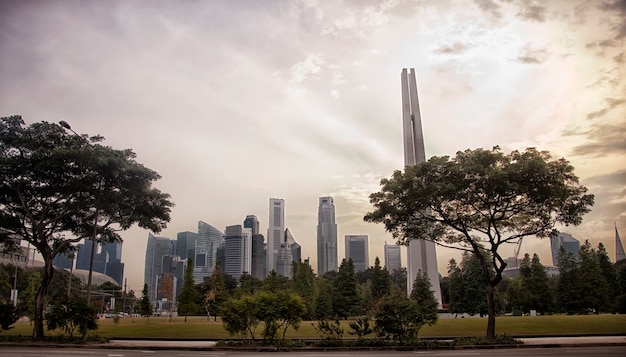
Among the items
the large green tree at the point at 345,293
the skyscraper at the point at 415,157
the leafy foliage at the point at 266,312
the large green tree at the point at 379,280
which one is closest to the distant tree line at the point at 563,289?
the large green tree at the point at 379,280

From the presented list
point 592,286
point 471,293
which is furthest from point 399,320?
point 592,286

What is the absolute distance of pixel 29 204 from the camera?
95.3 ft

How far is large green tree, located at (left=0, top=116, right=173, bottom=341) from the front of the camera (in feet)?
87.0

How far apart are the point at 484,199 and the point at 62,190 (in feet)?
77.0

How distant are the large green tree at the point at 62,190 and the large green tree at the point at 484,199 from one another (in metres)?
13.8

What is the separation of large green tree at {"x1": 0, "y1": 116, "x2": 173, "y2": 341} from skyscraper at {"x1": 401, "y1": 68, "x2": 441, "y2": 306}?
2690cm

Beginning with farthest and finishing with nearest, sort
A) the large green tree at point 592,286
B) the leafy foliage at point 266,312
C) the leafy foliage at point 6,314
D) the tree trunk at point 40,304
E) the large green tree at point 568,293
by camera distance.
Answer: the large green tree at point 568,293 < the large green tree at point 592,286 < the leafy foliage at point 6,314 < the tree trunk at point 40,304 < the leafy foliage at point 266,312

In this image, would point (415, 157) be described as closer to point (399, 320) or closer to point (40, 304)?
point (399, 320)

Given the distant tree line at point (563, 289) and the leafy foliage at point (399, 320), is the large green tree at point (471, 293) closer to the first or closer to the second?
the distant tree line at point (563, 289)

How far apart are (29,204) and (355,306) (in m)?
37.9

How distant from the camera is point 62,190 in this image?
92.0 ft

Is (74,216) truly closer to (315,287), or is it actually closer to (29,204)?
(29,204)

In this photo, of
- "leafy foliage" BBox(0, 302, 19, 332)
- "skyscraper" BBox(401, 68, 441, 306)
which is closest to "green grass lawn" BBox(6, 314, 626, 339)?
"leafy foliage" BBox(0, 302, 19, 332)

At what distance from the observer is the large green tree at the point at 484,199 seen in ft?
76.7
